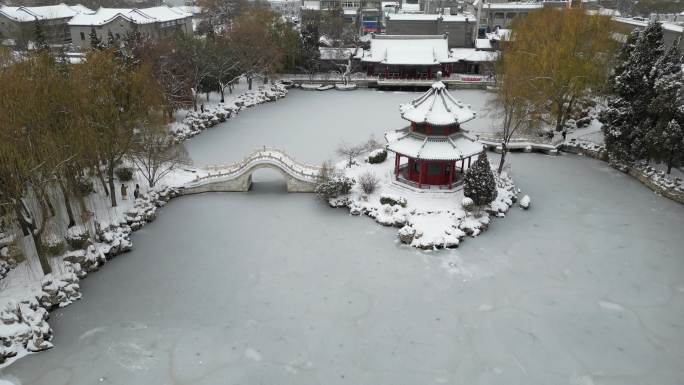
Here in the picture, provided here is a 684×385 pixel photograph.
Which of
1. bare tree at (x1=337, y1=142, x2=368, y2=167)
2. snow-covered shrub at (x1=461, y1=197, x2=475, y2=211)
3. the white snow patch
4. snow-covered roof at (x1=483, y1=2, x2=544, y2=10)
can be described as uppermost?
snow-covered roof at (x1=483, y1=2, x2=544, y2=10)

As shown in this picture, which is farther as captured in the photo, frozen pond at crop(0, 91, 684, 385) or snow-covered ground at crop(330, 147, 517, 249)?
snow-covered ground at crop(330, 147, 517, 249)

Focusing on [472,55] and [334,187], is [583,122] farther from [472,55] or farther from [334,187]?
[334,187]

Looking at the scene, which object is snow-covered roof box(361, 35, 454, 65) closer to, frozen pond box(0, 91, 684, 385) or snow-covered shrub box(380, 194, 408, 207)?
frozen pond box(0, 91, 684, 385)

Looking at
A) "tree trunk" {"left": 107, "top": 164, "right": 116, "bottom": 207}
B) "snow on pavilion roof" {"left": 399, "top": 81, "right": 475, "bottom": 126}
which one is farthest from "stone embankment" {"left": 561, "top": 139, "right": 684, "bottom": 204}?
"tree trunk" {"left": 107, "top": 164, "right": 116, "bottom": 207}

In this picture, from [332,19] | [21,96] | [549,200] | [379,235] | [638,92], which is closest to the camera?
[21,96]

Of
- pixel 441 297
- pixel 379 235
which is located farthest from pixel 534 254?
pixel 379 235

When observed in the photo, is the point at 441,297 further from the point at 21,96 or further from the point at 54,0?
the point at 54,0
